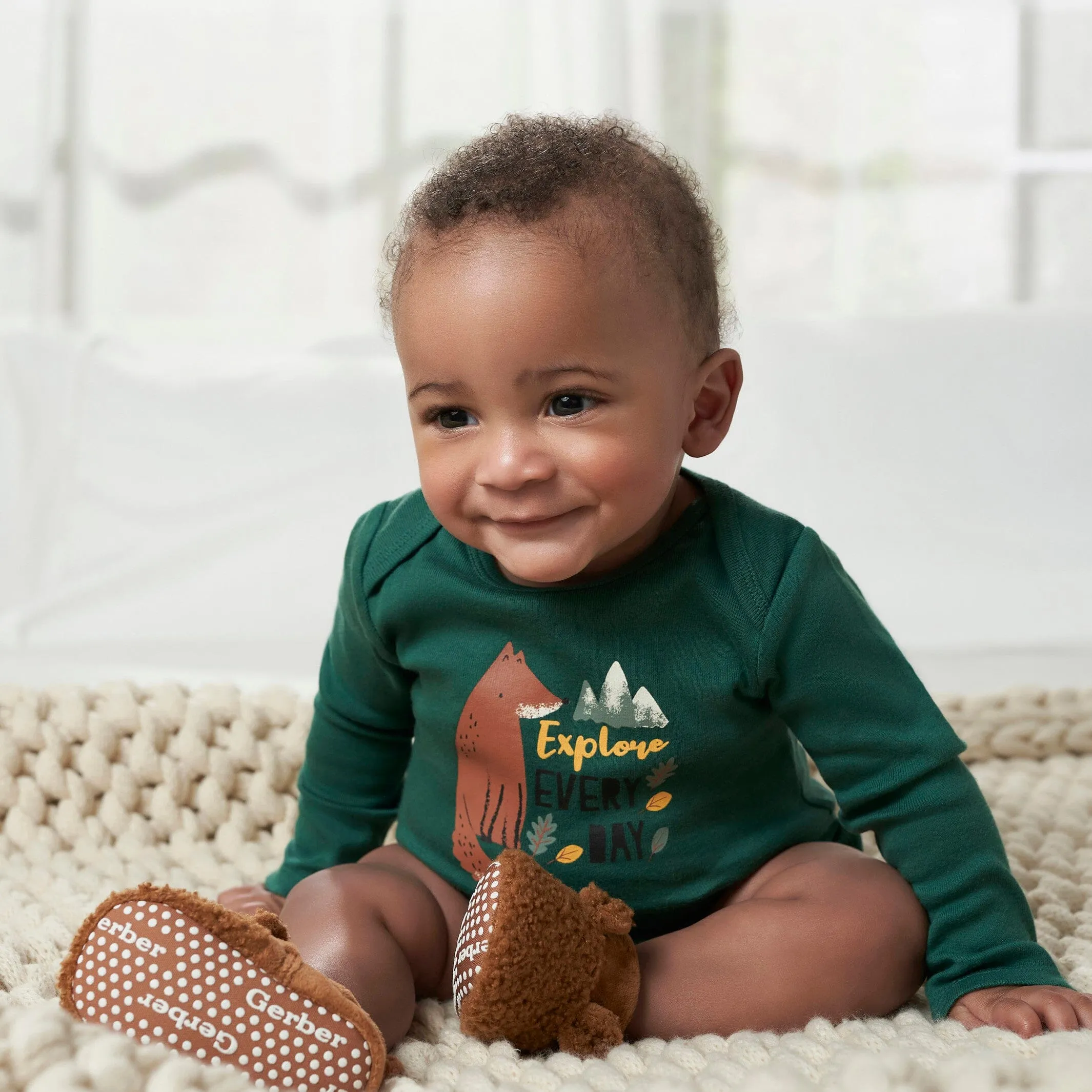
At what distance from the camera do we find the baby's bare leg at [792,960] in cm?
65

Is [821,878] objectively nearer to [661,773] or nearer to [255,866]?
[661,773]

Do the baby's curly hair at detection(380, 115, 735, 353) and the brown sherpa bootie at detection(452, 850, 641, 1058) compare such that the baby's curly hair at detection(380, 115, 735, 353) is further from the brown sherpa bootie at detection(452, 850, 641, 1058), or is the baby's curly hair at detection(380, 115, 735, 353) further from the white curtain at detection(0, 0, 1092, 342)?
the white curtain at detection(0, 0, 1092, 342)

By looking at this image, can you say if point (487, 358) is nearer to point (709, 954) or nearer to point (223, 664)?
point (709, 954)

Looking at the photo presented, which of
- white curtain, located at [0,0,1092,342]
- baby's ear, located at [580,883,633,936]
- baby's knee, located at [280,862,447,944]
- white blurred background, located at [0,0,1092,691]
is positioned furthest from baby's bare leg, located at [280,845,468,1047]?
white curtain, located at [0,0,1092,342]

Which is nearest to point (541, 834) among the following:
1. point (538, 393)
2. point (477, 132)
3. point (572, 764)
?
point (572, 764)

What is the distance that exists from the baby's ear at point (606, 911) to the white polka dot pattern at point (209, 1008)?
13cm

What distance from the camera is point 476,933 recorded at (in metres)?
0.61

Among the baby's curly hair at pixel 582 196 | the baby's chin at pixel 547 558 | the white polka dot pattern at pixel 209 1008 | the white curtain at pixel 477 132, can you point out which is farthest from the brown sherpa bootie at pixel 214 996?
the white curtain at pixel 477 132

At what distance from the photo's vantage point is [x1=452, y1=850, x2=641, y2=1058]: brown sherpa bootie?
595 millimetres

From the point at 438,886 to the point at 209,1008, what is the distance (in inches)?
9.0

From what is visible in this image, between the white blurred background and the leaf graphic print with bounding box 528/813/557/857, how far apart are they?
73 centimetres

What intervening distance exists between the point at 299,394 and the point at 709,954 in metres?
1.08

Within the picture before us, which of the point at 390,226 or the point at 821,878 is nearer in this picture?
the point at 821,878

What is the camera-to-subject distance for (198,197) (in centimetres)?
179
